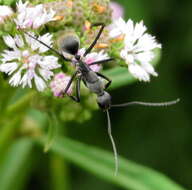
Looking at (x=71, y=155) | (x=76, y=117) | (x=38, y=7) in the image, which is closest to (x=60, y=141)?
(x=71, y=155)

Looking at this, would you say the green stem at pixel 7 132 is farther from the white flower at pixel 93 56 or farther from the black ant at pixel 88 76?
the white flower at pixel 93 56

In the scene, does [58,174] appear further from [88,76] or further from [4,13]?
[4,13]

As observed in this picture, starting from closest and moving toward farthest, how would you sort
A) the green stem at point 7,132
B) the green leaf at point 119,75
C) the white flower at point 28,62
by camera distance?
the white flower at point 28,62, the green stem at point 7,132, the green leaf at point 119,75

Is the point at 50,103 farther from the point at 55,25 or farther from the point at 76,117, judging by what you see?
the point at 55,25

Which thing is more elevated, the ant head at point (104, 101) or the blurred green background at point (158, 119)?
the ant head at point (104, 101)

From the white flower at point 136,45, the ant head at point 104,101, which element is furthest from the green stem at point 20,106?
the white flower at point 136,45

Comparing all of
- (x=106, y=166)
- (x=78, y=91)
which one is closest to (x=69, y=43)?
(x=78, y=91)

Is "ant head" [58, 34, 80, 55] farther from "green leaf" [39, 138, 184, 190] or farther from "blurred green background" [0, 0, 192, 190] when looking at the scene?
"blurred green background" [0, 0, 192, 190]
